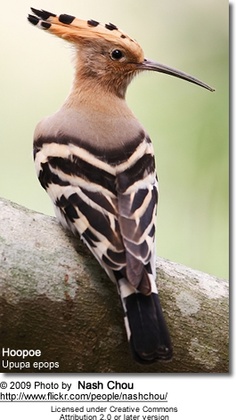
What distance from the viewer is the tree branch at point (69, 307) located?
159 cm

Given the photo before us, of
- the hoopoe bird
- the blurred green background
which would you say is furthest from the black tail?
the blurred green background

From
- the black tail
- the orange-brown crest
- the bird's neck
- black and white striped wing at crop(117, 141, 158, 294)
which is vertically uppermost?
the orange-brown crest

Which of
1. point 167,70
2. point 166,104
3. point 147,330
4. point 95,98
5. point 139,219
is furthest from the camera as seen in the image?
point 166,104

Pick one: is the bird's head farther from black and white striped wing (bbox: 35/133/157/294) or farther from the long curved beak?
black and white striped wing (bbox: 35/133/157/294)

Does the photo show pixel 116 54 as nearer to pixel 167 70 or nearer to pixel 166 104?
pixel 167 70

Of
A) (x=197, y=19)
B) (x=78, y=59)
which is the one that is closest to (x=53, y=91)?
(x=78, y=59)

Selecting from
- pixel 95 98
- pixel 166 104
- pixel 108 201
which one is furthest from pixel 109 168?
pixel 166 104

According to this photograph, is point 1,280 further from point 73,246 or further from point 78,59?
point 78,59

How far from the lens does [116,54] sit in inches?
82.0

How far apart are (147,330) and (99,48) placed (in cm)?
93

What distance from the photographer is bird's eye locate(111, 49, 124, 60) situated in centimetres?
Result: 208

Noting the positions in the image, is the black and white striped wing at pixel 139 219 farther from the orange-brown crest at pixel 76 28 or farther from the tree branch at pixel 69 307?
the orange-brown crest at pixel 76 28

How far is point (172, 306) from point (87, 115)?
623 millimetres

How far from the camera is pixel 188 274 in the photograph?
6.01ft
